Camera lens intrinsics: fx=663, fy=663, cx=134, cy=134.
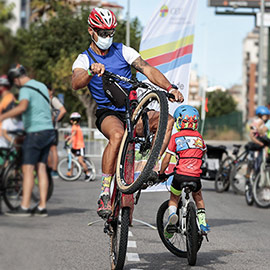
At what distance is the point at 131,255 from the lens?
20.2 feet

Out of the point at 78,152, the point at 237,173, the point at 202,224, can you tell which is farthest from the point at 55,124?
the point at 78,152

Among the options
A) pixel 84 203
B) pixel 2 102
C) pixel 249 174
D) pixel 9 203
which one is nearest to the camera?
pixel 2 102

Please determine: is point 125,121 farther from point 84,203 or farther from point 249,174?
point 249,174

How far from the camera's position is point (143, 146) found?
455 centimetres

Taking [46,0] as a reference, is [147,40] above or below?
above

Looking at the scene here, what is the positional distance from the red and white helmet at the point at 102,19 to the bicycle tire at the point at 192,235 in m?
1.91

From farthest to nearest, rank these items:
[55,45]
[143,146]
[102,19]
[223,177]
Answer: [55,45] < [223,177] < [143,146] < [102,19]


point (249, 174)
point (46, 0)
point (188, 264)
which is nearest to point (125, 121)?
point (188, 264)

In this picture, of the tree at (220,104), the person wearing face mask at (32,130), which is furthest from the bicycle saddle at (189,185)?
the tree at (220,104)

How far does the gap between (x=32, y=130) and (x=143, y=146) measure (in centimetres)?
275

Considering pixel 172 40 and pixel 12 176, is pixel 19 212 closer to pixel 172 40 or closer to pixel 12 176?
pixel 12 176

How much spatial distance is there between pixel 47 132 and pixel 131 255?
14.4ft

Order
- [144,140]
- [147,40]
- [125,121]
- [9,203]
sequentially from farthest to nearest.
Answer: [147,40], [125,121], [144,140], [9,203]

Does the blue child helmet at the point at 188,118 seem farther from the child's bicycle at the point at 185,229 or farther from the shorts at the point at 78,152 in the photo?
the shorts at the point at 78,152
